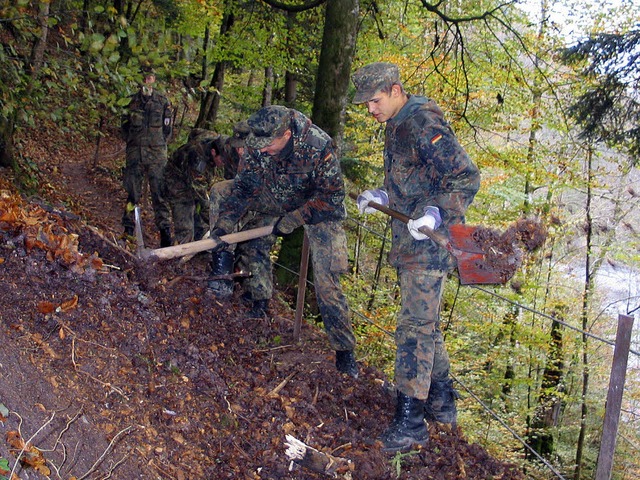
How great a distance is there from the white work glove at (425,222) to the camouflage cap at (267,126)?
53.6 inches

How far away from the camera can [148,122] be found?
28.1 ft

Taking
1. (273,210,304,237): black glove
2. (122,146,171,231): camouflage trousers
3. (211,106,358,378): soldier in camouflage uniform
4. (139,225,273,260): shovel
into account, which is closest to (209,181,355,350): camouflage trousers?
(211,106,358,378): soldier in camouflage uniform

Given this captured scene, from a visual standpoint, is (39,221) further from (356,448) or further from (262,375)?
(356,448)

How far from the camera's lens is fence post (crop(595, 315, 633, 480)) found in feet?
9.14

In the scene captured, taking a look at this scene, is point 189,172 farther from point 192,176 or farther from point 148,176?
point 148,176

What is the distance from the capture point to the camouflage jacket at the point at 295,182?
179 inches

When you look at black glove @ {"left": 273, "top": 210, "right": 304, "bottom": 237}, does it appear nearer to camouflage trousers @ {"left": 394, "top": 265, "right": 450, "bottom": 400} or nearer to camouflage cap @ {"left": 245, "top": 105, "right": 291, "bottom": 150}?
camouflage cap @ {"left": 245, "top": 105, "right": 291, "bottom": 150}

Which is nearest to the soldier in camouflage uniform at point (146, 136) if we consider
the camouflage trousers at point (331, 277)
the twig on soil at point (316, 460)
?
the camouflage trousers at point (331, 277)

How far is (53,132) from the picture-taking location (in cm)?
1620

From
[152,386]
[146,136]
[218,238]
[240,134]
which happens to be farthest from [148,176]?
[152,386]

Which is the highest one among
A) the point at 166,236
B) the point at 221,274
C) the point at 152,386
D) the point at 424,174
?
the point at 424,174

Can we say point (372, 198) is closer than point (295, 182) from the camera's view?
Yes

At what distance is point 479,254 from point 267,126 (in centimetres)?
191

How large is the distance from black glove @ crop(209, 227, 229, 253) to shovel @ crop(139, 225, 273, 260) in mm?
18
